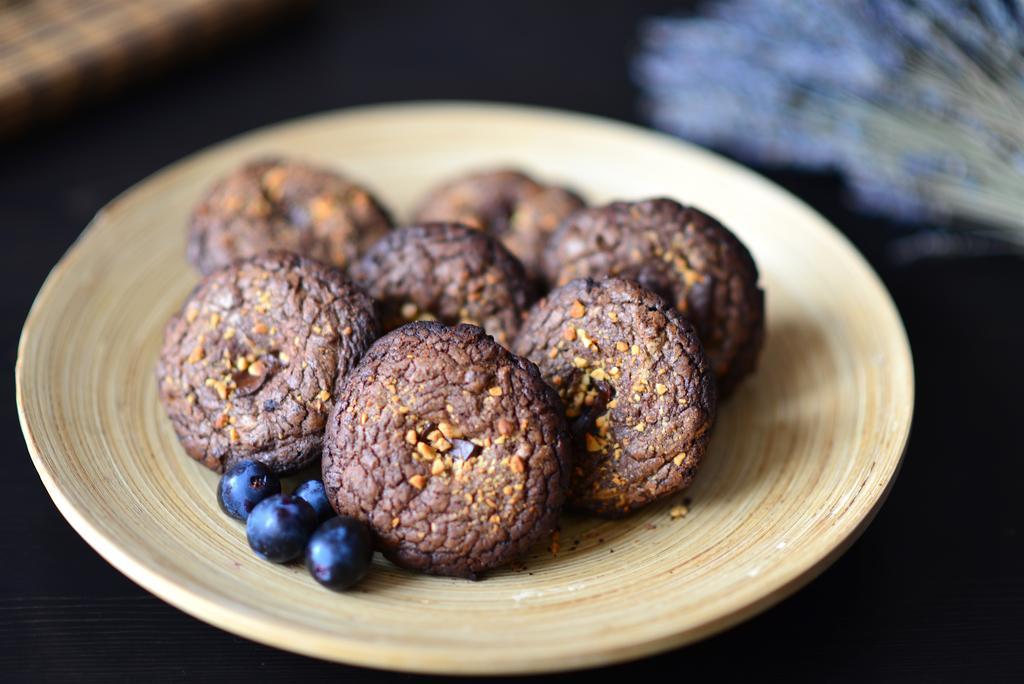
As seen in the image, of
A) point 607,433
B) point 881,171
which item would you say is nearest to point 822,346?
point 607,433

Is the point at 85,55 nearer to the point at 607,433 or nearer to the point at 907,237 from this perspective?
the point at 607,433

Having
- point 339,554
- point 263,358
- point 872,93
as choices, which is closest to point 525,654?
point 339,554

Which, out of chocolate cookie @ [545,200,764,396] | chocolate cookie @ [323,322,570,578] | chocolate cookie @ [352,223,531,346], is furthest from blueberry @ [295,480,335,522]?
chocolate cookie @ [545,200,764,396]

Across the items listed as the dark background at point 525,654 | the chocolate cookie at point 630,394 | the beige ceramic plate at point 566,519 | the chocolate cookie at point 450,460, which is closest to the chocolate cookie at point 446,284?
the chocolate cookie at point 630,394

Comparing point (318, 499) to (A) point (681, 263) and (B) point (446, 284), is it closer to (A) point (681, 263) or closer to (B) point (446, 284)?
(B) point (446, 284)

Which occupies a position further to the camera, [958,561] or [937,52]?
[937,52]
